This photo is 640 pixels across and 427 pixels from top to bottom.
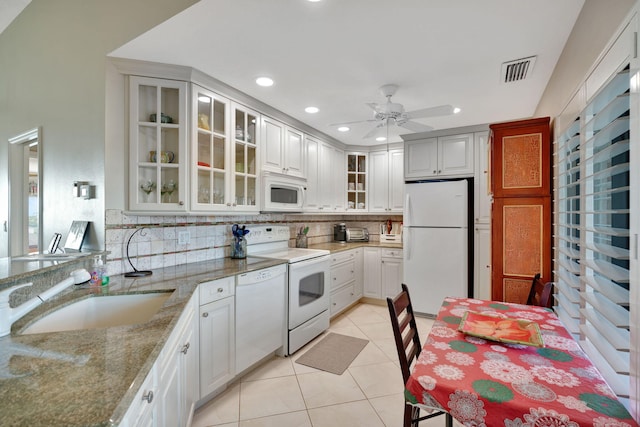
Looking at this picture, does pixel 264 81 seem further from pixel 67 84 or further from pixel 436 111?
pixel 67 84

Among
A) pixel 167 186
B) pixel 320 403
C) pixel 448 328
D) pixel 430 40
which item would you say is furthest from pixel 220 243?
pixel 430 40

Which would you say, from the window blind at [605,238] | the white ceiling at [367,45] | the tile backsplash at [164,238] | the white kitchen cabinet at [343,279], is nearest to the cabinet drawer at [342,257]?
the white kitchen cabinet at [343,279]

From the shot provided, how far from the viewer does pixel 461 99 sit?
274cm

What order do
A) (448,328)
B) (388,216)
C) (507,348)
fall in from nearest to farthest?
(507,348) < (448,328) < (388,216)

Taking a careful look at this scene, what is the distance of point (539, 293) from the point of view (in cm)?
186

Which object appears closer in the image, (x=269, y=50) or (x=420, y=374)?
(x=420, y=374)

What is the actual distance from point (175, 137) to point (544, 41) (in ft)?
8.29

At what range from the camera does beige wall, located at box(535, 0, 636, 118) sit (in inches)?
44.9

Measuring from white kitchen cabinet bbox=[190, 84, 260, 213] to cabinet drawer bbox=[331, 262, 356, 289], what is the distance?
1.34m

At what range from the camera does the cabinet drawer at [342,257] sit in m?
3.61

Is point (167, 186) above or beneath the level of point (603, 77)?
beneath

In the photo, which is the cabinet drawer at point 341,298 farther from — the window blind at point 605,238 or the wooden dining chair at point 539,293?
the window blind at point 605,238

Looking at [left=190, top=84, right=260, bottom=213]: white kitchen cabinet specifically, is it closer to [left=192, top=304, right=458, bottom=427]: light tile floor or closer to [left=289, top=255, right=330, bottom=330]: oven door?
[left=289, top=255, right=330, bottom=330]: oven door

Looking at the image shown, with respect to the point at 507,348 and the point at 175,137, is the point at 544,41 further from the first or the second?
the point at 175,137
